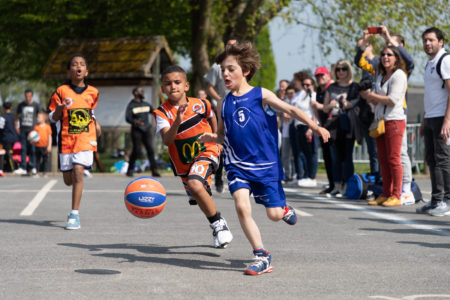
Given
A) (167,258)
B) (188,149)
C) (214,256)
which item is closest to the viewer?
(167,258)

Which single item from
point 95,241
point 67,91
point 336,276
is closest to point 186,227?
point 95,241

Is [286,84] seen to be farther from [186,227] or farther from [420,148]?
[186,227]

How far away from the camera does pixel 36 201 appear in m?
11.8

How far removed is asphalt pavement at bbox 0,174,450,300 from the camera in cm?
496

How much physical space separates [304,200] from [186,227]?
12.9 feet

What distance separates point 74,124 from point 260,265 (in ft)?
12.8

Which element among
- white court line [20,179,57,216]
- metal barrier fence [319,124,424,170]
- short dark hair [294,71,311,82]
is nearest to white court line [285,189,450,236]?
short dark hair [294,71,311,82]

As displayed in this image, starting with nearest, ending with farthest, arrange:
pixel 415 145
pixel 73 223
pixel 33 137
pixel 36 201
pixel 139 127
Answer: pixel 73 223
pixel 36 201
pixel 139 127
pixel 33 137
pixel 415 145

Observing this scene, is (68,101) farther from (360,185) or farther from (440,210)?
(360,185)

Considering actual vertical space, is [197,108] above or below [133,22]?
below

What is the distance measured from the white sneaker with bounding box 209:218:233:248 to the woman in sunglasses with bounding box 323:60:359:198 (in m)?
5.63

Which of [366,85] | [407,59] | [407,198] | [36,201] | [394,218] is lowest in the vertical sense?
[394,218]

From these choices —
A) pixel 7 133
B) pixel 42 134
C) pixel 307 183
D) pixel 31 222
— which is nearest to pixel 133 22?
pixel 7 133

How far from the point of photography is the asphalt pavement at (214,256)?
496cm
